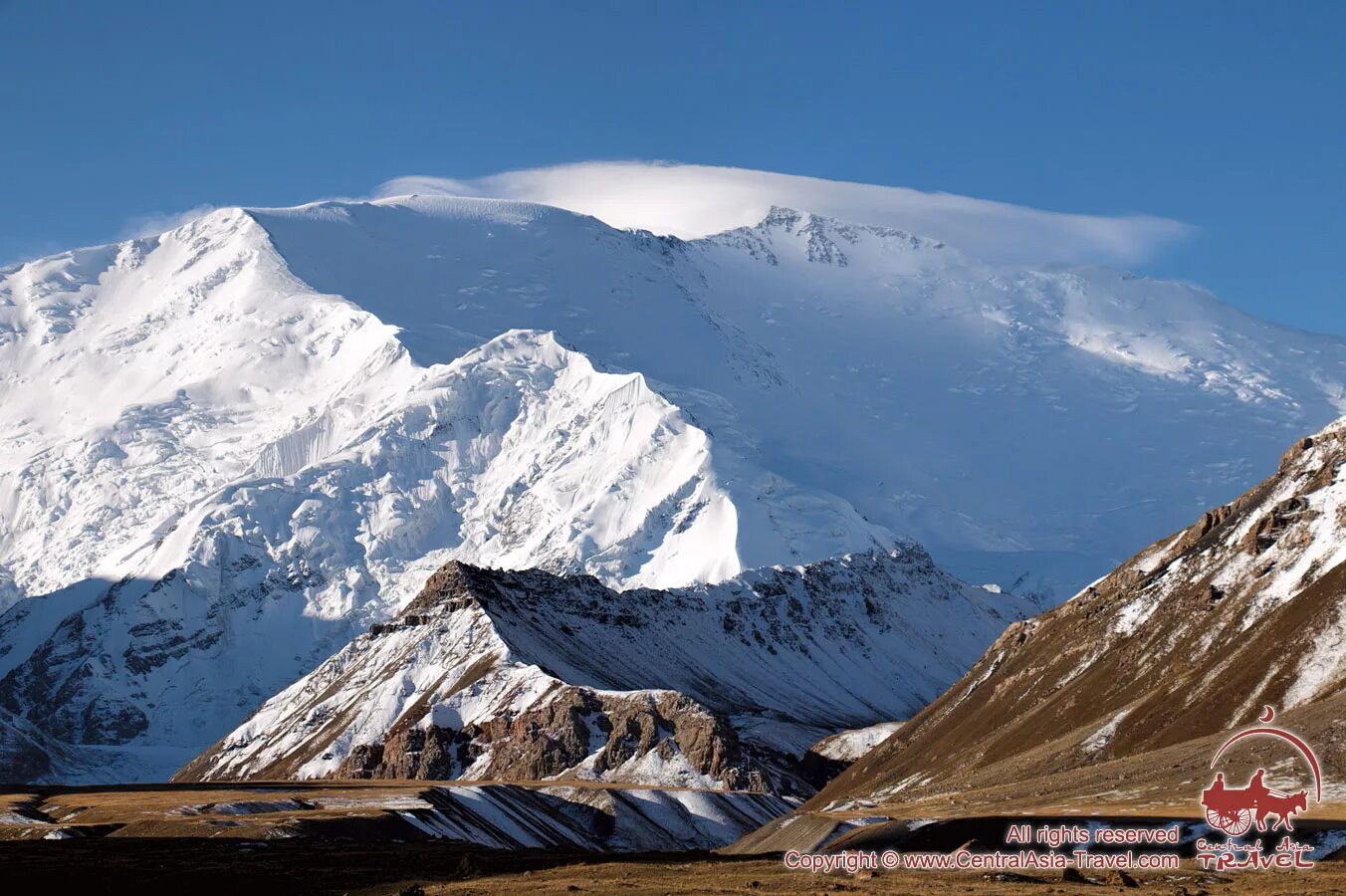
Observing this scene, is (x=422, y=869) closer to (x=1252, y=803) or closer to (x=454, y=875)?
(x=454, y=875)

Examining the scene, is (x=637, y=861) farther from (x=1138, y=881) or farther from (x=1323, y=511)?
(x=1323, y=511)

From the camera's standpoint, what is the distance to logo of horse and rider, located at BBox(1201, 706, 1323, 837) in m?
112

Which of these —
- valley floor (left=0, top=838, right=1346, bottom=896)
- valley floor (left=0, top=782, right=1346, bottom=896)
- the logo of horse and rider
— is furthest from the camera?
the logo of horse and rider

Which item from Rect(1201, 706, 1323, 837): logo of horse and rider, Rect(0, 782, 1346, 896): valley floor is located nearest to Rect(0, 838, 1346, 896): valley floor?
Rect(0, 782, 1346, 896): valley floor

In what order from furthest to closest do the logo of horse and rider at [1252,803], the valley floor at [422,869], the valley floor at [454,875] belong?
the logo of horse and rider at [1252,803] → the valley floor at [422,869] → the valley floor at [454,875]

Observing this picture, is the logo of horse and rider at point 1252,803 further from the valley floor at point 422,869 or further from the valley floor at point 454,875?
the valley floor at point 454,875

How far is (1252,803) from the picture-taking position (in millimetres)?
116562

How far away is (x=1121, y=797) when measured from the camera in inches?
5591

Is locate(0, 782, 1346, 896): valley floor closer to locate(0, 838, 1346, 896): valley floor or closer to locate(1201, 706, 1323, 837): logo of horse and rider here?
locate(0, 838, 1346, 896): valley floor

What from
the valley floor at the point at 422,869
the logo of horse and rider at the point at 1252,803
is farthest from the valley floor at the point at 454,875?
the logo of horse and rider at the point at 1252,803

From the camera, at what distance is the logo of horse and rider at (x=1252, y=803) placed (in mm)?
111750

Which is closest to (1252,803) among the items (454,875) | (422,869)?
(454,875)

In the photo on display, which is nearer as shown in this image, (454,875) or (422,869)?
(454,875)

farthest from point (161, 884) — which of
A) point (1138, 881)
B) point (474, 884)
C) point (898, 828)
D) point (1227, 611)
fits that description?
point (1227, 611)
